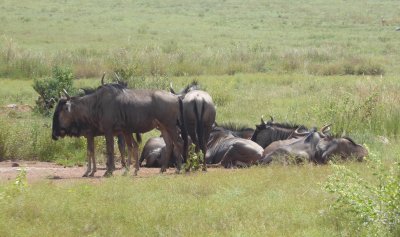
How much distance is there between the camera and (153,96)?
14.3 m

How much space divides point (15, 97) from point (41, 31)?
67.5 feet

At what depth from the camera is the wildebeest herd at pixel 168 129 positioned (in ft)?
46.6

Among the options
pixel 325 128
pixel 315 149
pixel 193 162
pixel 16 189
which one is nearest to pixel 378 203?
pixel 16 189

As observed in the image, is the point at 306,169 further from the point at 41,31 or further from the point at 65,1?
the point at 65,1

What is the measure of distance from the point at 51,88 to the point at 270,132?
275 inches

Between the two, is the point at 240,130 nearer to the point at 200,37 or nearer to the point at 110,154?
the point at 110,154

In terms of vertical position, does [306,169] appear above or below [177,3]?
above

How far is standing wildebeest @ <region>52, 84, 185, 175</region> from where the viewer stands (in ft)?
46.6

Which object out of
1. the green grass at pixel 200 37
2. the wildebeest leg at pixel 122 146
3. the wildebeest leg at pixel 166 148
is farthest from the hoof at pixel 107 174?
the green grass at pixel 200 37

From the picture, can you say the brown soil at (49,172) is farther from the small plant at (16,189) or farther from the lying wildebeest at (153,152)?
the small plant at (16,189)

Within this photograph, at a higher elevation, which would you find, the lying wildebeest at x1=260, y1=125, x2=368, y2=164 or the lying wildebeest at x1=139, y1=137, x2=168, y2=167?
the lying wildebeest at x1=260, y1=125, x2=368, y2=164

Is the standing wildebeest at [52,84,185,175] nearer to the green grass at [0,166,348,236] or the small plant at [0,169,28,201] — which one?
the green grass at [0,166,348,236]

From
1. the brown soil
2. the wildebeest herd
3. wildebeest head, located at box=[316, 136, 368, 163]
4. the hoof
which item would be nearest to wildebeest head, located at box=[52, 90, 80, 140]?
the wildebeest herd

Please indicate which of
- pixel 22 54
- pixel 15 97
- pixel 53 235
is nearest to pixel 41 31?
pixel 22 54
